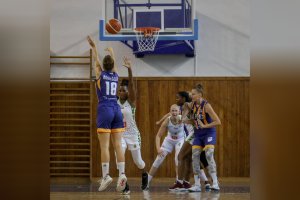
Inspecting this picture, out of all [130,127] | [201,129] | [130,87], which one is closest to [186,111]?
[201,129]

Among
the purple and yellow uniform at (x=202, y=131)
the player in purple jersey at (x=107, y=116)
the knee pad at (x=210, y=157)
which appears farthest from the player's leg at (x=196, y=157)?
the player in purple jersey at (x=107, y=116)

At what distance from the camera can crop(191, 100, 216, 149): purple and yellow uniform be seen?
8852 mm

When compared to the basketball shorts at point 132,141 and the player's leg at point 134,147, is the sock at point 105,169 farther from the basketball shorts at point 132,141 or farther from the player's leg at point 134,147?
the basketball shorts at point 132,141

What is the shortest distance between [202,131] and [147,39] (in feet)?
13.0

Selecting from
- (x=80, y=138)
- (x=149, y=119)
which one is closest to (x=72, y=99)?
(x=80, y=138)

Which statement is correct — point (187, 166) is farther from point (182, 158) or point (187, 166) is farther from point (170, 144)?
point (170, 144)

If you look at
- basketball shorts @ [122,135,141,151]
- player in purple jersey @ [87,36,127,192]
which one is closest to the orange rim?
basketball shorts @ [122,135,141,151]

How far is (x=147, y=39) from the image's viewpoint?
1227cm

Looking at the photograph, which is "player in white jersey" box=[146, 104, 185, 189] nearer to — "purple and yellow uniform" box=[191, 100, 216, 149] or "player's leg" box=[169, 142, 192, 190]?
"player's leg" box=[169, 142, 192, 190]

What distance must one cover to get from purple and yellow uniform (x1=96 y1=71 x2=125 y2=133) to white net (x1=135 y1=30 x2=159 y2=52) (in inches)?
195

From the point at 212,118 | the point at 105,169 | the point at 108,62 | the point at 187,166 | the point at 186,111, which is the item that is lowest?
the point at 187,166

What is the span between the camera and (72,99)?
1361cm
